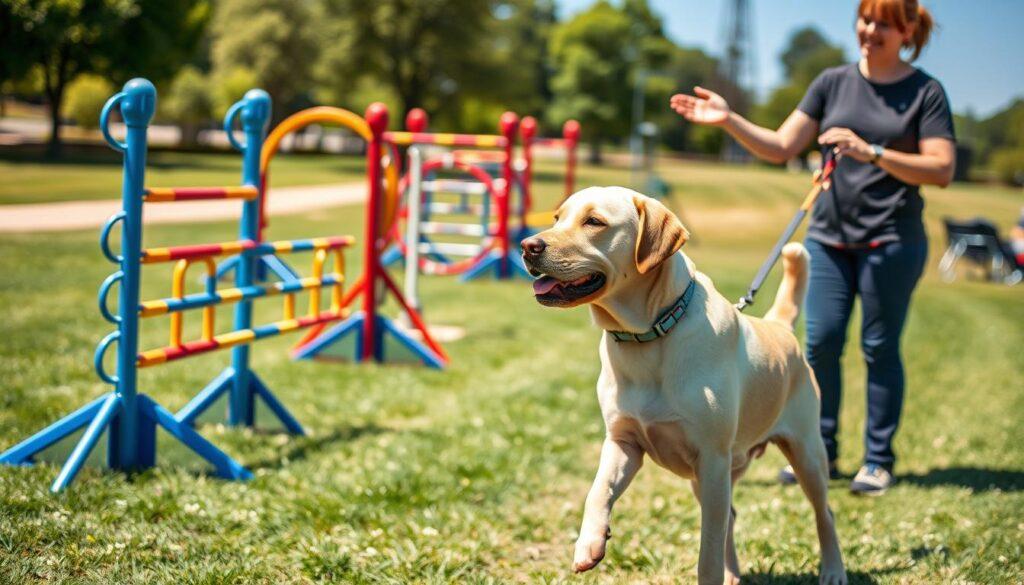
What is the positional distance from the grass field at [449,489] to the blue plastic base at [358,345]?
7.2 inches

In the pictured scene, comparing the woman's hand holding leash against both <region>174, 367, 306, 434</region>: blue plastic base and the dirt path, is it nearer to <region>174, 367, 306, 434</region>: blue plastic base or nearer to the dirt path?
<region>174, 367, 306, 434</region>: blue plastic base

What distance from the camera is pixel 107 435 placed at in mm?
4688

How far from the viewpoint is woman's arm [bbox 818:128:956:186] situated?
4.63 metres

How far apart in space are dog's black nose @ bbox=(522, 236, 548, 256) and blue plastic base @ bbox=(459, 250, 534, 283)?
440 inches

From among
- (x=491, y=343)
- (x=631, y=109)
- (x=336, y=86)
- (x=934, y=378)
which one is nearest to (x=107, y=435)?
(x=491, y=343)

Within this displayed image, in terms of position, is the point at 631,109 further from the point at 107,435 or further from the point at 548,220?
the point at 107,435

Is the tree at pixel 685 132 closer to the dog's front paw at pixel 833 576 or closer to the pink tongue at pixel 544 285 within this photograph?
the dog's front paw at pixel 833 576

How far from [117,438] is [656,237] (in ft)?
9.80

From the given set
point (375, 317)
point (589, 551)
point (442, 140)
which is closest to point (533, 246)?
point (589, 551)

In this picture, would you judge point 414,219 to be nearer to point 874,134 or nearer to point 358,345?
point 358,345

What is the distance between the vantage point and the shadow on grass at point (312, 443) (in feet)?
17.4

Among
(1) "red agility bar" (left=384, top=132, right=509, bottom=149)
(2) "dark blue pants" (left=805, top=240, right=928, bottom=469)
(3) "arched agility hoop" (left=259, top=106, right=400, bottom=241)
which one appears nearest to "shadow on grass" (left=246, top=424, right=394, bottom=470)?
(3) "arched agility hoop" (left=259, top=106, right=400, bottom=241)

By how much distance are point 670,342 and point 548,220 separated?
13.6 metres

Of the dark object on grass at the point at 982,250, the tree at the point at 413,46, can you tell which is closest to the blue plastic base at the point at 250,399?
the dark object on grass at the point at 982,250
